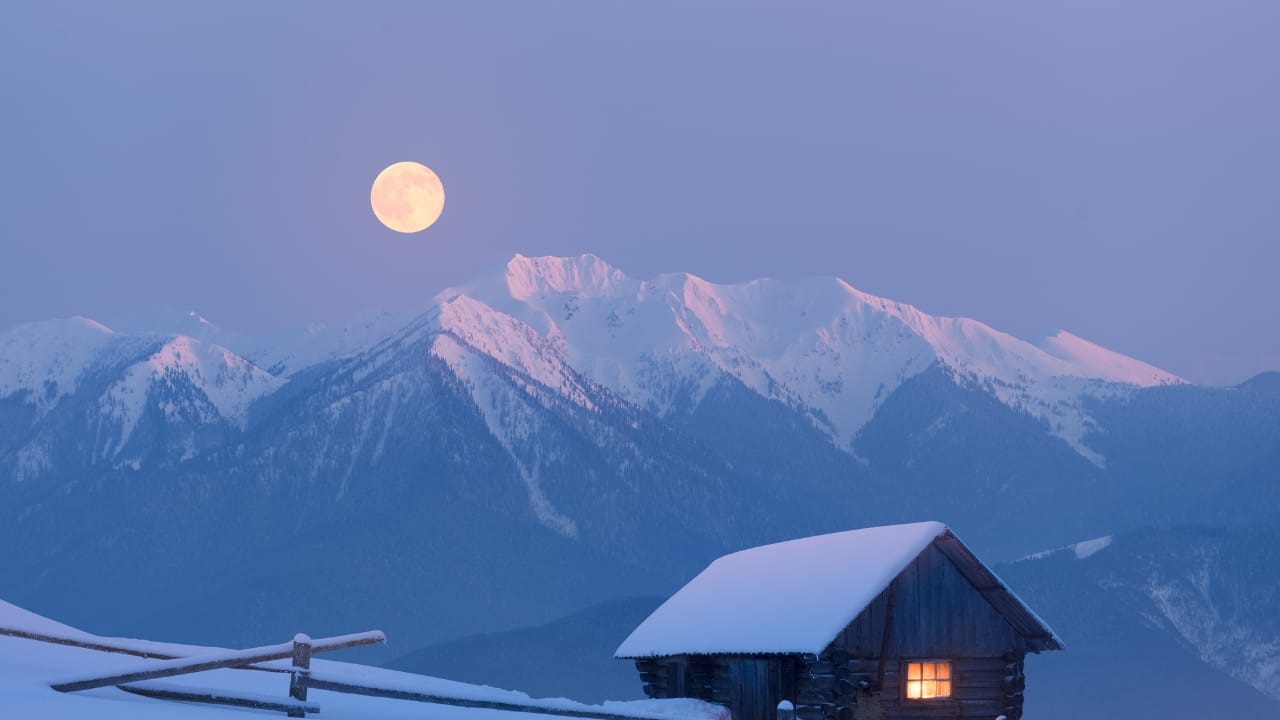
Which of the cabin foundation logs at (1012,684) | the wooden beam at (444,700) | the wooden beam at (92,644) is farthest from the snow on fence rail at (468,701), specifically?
the cabin foundation logs at (1012,684)

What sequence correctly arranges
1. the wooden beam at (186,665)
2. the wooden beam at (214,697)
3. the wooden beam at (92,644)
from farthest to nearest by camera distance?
the wooden beam at (92,644)
the wooden beam at (214,697)
the wooden beam at (186,665)

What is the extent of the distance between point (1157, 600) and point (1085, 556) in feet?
32.4

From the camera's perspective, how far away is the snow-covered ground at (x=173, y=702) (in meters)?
12.9

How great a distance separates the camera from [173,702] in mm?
14109

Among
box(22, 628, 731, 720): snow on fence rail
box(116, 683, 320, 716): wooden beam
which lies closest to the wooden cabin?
box(22, 628, 731, 720): snow on fence rail

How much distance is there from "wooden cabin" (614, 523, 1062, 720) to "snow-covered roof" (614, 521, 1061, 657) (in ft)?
0.12

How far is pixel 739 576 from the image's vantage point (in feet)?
109

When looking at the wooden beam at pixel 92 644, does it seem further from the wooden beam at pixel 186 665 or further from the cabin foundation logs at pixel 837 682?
the cabin foundation logs at pixel 837 682

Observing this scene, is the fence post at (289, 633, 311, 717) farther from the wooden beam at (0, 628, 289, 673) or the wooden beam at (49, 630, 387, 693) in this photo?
the wooden beam at (0, 628, 289, 673)

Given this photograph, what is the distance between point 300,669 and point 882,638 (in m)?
15.8

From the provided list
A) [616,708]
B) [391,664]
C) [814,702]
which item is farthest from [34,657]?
[391,664]

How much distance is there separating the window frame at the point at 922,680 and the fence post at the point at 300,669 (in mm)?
16406

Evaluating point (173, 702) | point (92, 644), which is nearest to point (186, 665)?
point (173, 702)

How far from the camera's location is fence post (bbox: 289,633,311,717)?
1411 centimetres
